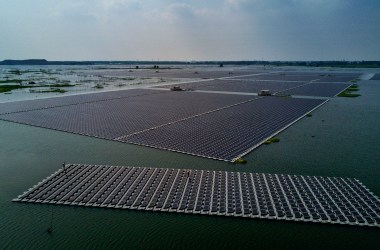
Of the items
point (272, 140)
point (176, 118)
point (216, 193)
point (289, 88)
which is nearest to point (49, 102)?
point (176, 118)

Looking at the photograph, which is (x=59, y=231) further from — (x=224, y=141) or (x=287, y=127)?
(x=287, y=127)

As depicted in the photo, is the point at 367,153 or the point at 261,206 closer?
the point at 261,206

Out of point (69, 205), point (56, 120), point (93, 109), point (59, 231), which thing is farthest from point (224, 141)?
point (93, 109)

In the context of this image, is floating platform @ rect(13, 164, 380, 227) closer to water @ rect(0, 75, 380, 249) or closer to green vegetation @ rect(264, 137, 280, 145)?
water @ rect(0, 75, 380, 249)

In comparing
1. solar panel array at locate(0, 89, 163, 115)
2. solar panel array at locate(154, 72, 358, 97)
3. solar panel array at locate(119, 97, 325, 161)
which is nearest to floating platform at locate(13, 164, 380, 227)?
solar panel array at locate(119, 97, 325, 161)

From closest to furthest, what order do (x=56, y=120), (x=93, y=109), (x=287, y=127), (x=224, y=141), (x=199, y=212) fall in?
(x=199, y=212) → (x=224, y=141) → (x=287, y=127) → (x=56, y=120) → (x=93, y=109)

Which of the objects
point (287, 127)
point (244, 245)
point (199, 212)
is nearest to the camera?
point (244, 245)
